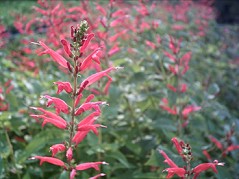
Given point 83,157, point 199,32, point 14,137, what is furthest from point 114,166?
point 199,32

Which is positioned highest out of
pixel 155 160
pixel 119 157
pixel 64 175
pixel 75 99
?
pixel 75 99

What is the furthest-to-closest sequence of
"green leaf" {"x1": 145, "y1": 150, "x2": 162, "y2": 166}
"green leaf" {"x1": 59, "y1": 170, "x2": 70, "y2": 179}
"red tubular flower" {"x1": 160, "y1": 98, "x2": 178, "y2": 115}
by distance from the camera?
1. "red tubular flower" {"x1": 160, "y1": 98, "x2": 178, "y2": 115}
2. "green leaf" {"x1": 145, "y1": 150, "x2": 162, "y2": 166}
3. "green leaf" {"x1": 59, "y1": 170, "x2": 70, "y2": 179}

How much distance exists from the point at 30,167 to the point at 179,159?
48.0 inches

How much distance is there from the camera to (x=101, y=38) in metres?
3.61

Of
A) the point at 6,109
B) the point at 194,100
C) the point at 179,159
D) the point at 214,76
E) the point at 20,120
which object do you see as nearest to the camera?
the point at 179,159

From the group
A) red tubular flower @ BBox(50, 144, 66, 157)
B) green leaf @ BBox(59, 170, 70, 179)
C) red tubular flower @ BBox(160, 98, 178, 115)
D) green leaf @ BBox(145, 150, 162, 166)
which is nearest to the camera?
red tubular flower @ BBox(50, 144, 66, 157)

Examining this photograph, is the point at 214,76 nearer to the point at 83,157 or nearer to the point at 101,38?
the point at 101,38

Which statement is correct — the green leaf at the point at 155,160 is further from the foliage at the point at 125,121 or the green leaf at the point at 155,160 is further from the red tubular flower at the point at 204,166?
the red tubular flower at the point at 204,166

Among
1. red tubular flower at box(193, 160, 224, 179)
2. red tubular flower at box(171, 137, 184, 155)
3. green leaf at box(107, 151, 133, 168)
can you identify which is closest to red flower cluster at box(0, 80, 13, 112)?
green leaf at box(107, 151, 133, 168)

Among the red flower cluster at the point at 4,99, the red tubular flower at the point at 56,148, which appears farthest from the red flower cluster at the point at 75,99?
the red flower cluster at the point at 4,99

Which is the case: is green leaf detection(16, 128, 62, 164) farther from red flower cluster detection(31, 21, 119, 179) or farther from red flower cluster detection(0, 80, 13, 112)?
red flower cluster detection(31, 21, 119, 179)

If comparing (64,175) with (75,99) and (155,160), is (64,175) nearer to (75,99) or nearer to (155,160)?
(75,99)

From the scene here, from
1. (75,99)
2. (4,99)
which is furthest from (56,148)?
(4,99)

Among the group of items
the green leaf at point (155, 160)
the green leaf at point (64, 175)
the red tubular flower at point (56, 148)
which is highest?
the red tubular flower at point (56, 148)
